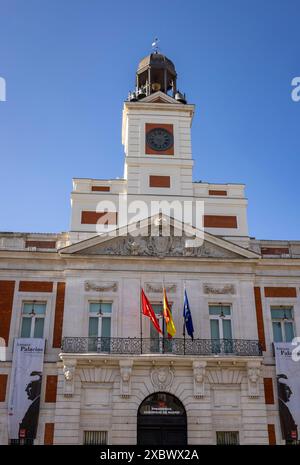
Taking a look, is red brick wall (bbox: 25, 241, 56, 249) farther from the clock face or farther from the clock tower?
the clock face

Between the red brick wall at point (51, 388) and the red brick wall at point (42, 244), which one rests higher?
the red brick wall at point (42, 244)

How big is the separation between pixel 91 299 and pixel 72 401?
3.81 m

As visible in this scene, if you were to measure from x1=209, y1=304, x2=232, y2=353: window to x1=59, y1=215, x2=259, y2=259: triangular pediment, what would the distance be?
207cm

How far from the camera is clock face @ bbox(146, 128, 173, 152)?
24984 millimetres

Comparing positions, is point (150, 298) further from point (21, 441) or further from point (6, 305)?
point (21, 441)

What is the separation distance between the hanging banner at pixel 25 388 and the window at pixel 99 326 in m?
1.84

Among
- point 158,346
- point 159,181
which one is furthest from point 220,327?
point 159,181

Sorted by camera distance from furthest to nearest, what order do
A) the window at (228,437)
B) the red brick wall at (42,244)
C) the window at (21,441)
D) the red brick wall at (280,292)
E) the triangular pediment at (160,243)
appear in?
the red brick wall at (42,244)
the red brick wall at (280,292)
the triangular pediment at (160,243)
the window at (228,437)
the window at (21,441)

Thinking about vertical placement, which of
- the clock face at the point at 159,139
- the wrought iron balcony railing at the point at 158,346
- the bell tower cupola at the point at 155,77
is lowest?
the wrought iron balcony railing at the point at 158,346

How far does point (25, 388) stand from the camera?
757 inches

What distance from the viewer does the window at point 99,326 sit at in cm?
2005

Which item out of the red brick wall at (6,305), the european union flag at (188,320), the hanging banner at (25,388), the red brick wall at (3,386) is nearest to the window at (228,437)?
the european union flag at (188,320)

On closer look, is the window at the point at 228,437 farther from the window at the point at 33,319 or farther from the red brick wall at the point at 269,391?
the window at the point at 33,319

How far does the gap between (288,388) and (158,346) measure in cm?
494
